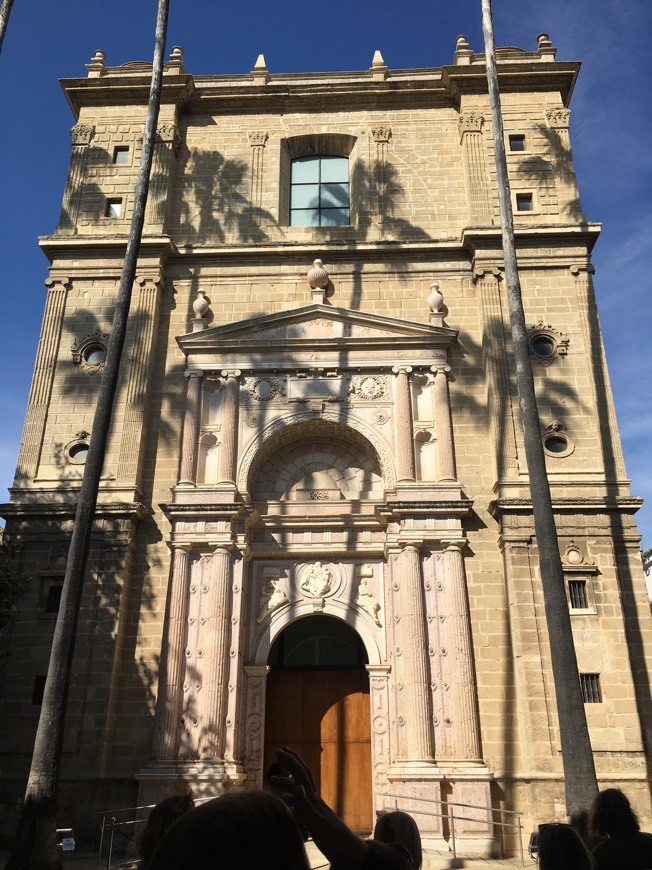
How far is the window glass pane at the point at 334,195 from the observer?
20.5 metres

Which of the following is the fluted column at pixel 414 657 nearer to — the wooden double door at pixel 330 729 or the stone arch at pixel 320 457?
the wooden double door at pixel 330 729

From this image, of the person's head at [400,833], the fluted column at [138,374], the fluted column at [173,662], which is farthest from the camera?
the fluted column at [138,374]

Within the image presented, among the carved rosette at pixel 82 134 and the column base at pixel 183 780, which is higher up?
the carved rosette at pixel 82 134

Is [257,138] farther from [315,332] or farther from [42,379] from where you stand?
[42,379]

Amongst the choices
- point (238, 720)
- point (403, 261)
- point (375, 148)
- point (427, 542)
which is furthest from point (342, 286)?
point (238, 720)

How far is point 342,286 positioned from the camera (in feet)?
61.4

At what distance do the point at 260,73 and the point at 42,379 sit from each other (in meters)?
10.4

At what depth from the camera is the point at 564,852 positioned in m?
3.14

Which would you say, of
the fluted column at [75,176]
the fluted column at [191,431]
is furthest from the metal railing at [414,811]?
the fluted column at [75,176]

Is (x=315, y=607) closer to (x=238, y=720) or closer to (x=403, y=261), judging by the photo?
(x=238, y=720)

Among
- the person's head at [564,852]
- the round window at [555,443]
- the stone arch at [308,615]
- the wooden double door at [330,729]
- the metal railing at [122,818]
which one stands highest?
the round window at [555,443]

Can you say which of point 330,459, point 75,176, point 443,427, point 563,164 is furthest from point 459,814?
point 75,176

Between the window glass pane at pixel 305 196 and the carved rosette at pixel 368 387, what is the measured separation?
19.3ft

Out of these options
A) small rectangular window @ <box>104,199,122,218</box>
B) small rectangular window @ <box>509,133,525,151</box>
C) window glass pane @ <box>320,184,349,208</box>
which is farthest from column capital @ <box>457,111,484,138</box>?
small rectangular window @ <box>104,199,122,218</box>
